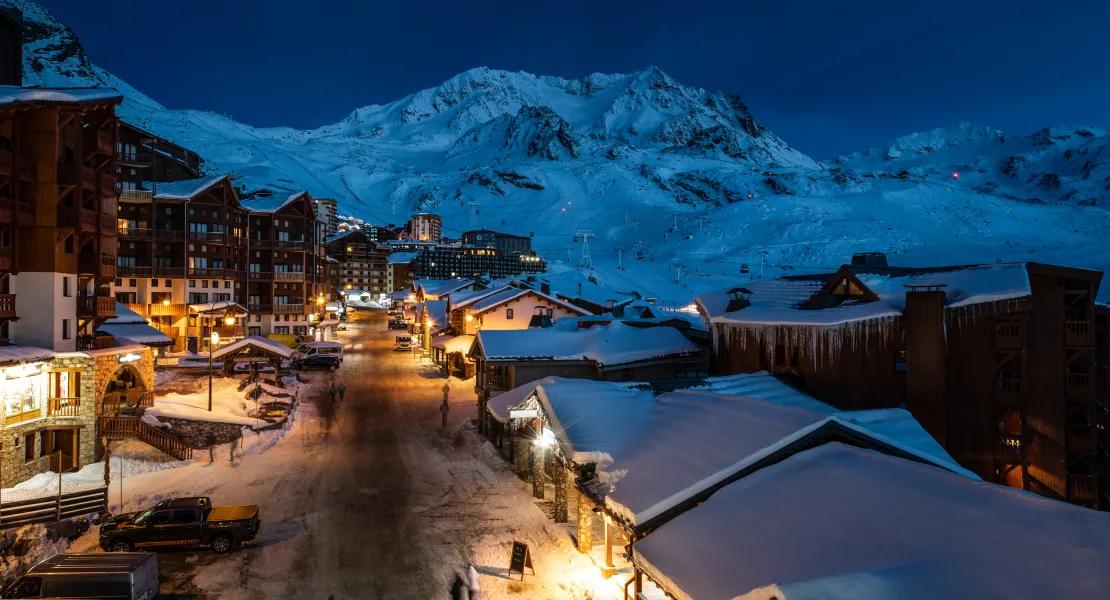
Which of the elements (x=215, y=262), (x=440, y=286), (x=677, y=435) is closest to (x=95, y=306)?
(x=677, y=435)

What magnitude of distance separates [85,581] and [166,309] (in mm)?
47382

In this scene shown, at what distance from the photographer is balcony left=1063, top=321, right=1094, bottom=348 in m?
20.1

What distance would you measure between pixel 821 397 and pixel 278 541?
1987 centimetres

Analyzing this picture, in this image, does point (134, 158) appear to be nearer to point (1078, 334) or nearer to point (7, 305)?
point (7, 305)

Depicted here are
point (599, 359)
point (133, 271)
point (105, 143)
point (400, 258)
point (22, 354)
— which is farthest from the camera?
point (400, 258)

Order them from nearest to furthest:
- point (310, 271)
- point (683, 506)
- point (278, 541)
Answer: point (683, 506) → point (278, 541) → point (310, 271)

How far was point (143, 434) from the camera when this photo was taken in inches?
969

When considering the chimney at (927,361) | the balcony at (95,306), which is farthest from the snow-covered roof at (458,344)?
the chimney at (927,361)

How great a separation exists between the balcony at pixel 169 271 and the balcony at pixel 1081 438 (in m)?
61.4

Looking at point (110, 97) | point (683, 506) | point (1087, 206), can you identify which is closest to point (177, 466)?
point (110, 97)

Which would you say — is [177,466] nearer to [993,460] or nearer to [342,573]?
[342,573]

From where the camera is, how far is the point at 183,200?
174 ft

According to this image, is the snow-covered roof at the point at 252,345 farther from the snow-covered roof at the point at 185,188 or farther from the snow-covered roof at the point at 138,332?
the snow-covered roof at the point at 185,188

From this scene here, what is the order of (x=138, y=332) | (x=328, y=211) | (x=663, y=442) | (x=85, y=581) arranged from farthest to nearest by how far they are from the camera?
(x=328, y=211) < (x=138, y=332) < (x=663, y=442) < (x=85, y=581)
